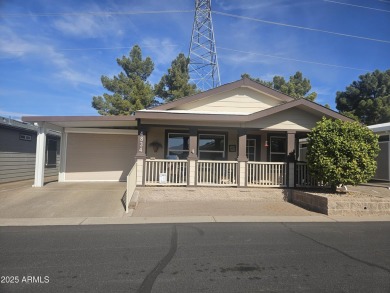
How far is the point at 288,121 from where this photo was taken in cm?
1180

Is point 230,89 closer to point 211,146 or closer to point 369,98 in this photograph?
point 211,146

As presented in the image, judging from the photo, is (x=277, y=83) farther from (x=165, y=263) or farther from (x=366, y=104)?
(x=165, y=263)

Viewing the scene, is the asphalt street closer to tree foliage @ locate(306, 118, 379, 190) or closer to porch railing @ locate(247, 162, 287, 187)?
tree foliage @ locate(306, 118, 379, 190)

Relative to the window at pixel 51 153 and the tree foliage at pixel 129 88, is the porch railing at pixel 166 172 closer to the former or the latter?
the window at pixel 51 153

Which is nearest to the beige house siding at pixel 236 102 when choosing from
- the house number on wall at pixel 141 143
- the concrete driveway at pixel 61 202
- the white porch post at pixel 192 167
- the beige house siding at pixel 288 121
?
the beige house siding at pixel 288 121

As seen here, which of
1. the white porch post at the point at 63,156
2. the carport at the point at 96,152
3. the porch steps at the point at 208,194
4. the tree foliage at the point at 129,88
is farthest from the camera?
the tree foliage at the point at 129,88

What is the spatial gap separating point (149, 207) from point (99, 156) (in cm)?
626

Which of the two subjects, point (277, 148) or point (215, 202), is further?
point (277, 148)

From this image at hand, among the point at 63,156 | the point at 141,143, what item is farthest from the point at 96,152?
the point at 141,143

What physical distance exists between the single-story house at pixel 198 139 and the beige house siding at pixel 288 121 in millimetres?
40

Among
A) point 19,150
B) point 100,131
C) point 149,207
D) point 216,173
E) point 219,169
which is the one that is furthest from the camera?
point 19,150

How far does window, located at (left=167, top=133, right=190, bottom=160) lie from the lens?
A: 13110mm

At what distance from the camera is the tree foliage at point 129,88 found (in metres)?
25.5

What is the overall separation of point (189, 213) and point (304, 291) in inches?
213
